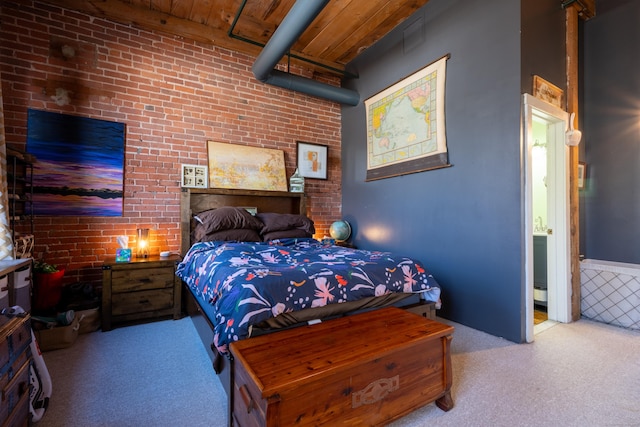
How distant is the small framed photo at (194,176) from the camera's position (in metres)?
3.51

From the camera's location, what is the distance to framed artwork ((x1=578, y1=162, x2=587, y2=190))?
10.9ft

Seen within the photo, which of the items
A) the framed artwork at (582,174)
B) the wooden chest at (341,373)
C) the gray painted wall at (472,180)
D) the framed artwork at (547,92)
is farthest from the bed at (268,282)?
the framed artwork at (582,174)

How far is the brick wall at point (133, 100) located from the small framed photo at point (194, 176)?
0.27 ft

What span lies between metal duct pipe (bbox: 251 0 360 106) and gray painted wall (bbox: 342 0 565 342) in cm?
97

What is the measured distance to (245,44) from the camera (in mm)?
3807

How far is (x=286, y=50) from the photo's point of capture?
3090mm

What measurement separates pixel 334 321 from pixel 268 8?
11.3 ft

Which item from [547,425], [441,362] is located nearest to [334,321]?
[441,362]

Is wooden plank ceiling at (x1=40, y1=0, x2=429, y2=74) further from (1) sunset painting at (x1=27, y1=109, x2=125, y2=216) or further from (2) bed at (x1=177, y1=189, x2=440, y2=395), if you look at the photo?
(2) bed at (x1=177, y1=189, x2=440, y2=395)

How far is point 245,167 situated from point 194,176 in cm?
65

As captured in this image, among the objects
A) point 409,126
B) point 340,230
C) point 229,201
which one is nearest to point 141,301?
point 229,201

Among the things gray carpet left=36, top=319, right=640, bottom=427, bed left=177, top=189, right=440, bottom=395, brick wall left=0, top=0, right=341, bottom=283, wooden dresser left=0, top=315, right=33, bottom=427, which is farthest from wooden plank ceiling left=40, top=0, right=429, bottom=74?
gray carpet left=36, top=319, right=640, bottom=427

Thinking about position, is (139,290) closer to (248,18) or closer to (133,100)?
(133,100)

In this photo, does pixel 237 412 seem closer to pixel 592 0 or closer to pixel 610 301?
pixel 610 301
